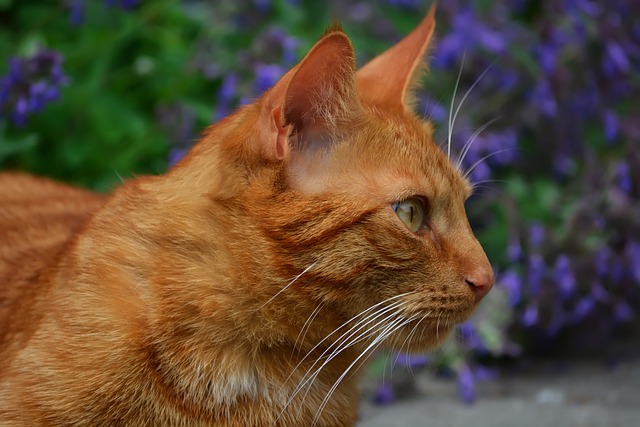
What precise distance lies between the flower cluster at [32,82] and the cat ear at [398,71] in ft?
3.92

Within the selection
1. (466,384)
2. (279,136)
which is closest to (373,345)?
(279,136)

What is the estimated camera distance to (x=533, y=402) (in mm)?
3240

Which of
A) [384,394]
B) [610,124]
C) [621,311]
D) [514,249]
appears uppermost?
Answer: [610,124]

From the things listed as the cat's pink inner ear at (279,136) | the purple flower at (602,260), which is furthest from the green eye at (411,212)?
the purple flower at (602,260)

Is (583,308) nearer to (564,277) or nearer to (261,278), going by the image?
(564,277)

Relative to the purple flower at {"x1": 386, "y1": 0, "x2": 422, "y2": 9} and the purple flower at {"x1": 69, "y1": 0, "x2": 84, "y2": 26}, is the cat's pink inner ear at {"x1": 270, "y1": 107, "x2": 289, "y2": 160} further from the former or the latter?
the purple flower at {"x1": 386, "y1": 0, "x2": 422, "y2": 9}

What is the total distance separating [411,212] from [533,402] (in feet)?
4.79

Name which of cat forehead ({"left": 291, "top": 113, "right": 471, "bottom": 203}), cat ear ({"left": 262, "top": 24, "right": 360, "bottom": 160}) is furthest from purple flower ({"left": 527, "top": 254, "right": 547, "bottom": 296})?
cat ear ({"left": 262, "top": 24, "right": 360, "bottom": 160})

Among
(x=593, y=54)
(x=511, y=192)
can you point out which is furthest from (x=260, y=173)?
(x=593, y=54)

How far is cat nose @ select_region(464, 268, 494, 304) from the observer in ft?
6.70

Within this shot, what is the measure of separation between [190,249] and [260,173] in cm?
23

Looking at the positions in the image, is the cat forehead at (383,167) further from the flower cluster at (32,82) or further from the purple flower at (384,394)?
the flower cluster at (32,82)

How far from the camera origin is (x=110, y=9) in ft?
11.8

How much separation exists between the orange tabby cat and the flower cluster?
3.81ft
